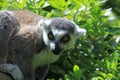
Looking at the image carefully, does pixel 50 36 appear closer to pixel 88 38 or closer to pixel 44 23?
pixel 44 23

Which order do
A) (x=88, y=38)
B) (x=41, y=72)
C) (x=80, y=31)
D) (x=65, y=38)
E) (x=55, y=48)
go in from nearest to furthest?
1. (x=55, y=48)
2. (x=80, y=31)
3. (x=65, y=38)
4. (x=88, y=38)
5. (x=41, y=72)

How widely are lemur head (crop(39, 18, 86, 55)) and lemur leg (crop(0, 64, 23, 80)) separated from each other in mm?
620

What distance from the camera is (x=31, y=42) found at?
20.6ft

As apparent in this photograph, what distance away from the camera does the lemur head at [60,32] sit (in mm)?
6195

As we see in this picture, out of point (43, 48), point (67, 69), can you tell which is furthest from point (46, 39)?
point (67, 69)

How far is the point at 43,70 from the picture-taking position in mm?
6652

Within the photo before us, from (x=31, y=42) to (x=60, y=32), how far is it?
48 centimetres

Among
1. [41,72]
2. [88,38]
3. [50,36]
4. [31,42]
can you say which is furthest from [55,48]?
[41,72]

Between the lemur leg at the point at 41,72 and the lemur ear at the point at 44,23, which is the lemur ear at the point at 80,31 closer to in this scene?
the lemur ear at the point at 44,23

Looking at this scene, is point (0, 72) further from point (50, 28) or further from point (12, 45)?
point (50, 28)

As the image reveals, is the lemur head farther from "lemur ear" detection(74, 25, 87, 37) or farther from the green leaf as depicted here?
the green leaf

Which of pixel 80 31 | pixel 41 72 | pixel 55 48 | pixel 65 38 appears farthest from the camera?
pixel 41 72

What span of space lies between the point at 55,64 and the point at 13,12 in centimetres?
115

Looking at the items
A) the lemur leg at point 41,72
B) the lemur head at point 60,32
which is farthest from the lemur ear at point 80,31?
the lemur leg at point 41,72
